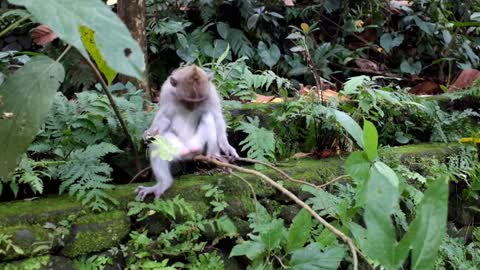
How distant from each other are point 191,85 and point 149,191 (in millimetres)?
843

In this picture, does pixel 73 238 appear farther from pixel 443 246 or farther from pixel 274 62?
pixel 274 62

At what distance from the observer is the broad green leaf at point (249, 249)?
10.3 feet

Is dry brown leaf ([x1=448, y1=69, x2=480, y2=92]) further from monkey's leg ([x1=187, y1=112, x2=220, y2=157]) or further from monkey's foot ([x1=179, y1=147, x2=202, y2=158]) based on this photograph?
monkey's foot ([x1=179, y1=147, x2=202, y2=158])

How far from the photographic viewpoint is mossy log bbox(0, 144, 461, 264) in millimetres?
3225

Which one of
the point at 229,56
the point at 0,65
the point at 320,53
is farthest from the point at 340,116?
the point at 320,53

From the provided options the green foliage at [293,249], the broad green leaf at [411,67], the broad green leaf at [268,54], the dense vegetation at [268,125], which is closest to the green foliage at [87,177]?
the dense vegetation at [268,125]

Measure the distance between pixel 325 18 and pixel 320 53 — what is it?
1.14m

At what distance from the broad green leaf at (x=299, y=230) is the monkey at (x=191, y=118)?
112 centimetres

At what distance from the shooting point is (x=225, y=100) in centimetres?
530

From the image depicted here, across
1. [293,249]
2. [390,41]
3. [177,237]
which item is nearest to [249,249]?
[293,249]

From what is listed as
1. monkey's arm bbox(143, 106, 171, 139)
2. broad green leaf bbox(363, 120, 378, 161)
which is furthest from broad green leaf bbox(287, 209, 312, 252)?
monkey's arm bbox(143, 106, 171, 139)

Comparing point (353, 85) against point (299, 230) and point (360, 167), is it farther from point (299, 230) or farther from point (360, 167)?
point (360, 167)

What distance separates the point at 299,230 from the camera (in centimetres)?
300

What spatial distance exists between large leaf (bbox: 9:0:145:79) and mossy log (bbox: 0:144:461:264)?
1.95 metres
